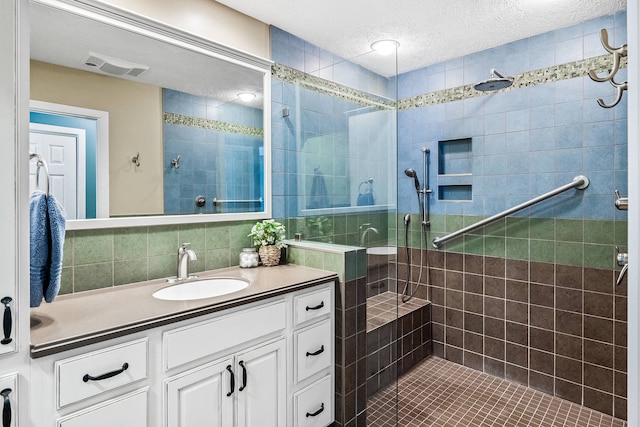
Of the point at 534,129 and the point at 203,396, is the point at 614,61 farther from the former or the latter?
the point at 203,396

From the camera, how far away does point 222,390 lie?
1427mm

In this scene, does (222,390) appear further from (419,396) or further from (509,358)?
(509,358)

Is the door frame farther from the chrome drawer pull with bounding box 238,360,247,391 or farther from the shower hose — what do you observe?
the shower hose

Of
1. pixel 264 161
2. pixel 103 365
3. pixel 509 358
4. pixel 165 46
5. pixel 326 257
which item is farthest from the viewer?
pixel 509 358

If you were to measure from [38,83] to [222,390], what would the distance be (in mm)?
1428

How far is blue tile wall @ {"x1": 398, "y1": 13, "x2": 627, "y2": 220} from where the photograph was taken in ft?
7.06

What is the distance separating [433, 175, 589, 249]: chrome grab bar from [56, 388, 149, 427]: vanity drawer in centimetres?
231

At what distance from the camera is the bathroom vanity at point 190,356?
1.08 meters

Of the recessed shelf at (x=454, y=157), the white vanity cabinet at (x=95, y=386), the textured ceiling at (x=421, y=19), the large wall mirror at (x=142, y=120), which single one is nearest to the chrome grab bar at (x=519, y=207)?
the recessed shelf at (x=454, y=157)

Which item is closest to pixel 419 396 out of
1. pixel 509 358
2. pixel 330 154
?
pixel 509 358

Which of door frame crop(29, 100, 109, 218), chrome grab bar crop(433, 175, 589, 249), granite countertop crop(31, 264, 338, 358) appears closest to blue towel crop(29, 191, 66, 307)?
granite countertop crop(31, 264, 338, 358)

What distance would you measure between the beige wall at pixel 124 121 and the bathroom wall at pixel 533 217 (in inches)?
80.2

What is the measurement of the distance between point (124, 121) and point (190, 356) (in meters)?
1.11

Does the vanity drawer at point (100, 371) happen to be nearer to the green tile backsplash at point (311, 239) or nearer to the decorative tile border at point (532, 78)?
the green tile backsplash at point (311, 239)
